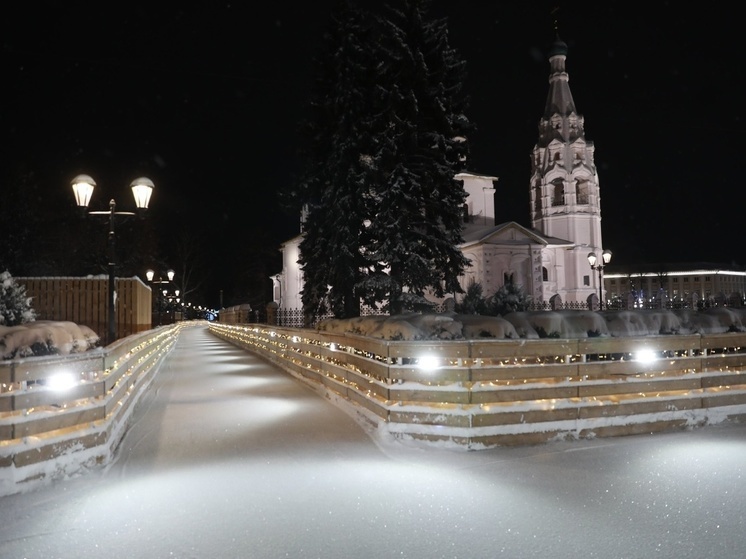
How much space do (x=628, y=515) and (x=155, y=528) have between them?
3683 millimetres

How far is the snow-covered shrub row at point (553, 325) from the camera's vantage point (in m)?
8.88

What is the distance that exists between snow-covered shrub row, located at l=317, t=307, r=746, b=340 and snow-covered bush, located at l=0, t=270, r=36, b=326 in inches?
289

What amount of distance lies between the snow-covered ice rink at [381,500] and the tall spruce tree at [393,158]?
13.5 meters

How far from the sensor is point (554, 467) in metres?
6.44

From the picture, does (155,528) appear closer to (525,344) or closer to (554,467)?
(554,467)

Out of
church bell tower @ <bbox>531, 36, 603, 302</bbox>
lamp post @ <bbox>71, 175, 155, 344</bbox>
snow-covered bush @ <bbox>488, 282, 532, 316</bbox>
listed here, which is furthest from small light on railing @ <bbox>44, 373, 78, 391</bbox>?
church bell tower @ <bbox>531, 36, 603, 302</bbox>

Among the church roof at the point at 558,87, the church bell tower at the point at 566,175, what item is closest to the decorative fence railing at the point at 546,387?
the church bell tower at the point at 566,175

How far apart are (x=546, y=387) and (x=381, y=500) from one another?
285 cm

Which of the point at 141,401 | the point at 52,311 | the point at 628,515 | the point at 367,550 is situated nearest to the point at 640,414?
the point at 628,515

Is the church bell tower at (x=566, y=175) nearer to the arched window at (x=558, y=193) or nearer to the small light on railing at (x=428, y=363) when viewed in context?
the arched window at (x=558, y=193)

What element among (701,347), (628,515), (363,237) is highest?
(363,237)

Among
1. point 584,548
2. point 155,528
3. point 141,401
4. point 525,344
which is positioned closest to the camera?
point 584,548

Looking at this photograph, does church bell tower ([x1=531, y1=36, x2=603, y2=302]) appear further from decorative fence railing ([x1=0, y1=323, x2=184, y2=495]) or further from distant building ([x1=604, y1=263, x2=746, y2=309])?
decorative fence railing ([x1=0, y1=323, x2=184, y2=495])

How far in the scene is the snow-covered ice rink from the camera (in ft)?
14.6
